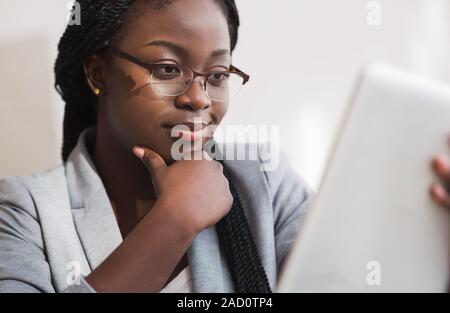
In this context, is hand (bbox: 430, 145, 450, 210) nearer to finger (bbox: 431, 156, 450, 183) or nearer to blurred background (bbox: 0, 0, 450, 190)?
finger (bbox: 431, 156, 450, 183)

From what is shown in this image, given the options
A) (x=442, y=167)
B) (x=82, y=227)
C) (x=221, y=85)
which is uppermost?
(x=221, y=85)

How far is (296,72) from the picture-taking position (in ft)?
3.67

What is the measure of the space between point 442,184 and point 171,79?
425mm

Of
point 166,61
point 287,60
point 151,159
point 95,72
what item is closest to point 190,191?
point 151,159

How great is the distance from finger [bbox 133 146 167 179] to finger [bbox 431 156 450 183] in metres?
0.40

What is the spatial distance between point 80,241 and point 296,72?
0.61 meters

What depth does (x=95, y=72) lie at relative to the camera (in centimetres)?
86

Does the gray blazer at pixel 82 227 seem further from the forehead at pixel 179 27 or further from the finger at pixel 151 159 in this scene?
the forehead at pixel 179 27

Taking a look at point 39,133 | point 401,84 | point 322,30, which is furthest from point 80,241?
point 322,30

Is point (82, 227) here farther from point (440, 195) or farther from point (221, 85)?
point (440, 195)

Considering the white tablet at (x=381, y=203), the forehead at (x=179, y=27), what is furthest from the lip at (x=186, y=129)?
the white tablet at (x=381, y=203)

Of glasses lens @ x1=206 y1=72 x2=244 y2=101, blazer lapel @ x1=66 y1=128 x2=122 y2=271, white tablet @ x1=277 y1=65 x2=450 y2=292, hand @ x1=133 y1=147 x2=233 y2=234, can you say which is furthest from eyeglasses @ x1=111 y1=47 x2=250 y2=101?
white tablet @ x1=277 y1=65 x2=450 y2=292
